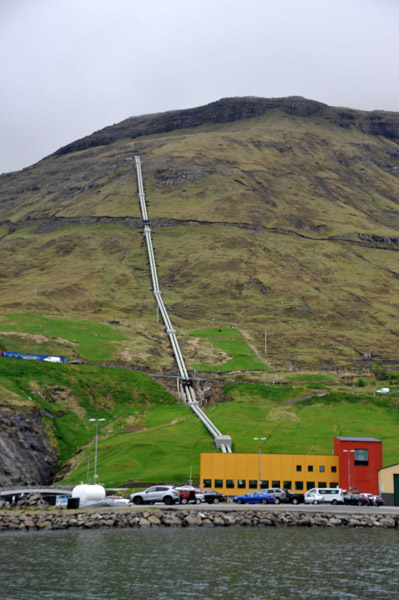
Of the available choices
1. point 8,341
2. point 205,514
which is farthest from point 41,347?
point 205,514

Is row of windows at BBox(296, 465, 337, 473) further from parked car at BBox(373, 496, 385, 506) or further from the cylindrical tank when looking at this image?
the cylindrical tank

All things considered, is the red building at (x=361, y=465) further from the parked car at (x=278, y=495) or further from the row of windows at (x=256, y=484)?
the parked car at (x=278, y=495)

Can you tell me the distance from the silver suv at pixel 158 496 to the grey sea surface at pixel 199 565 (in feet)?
41.1

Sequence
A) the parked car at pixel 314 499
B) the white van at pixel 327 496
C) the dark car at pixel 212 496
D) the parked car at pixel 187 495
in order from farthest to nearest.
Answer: the dark car at pixel 212 496 → the parked car at pixel 314 499 → the white van at pixel 327 496 → the parked car at pixel 187 495

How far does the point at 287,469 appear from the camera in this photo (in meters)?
86.6

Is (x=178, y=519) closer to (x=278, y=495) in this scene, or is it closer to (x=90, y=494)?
(x=90, y=494)

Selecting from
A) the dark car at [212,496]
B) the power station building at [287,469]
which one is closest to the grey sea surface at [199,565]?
the dark car at [212,496]

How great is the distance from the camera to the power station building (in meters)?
84.2

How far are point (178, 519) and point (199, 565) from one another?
661 inches

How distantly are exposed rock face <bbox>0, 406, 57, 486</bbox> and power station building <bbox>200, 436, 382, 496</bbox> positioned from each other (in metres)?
25.3

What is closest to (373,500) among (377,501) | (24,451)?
(377,501)

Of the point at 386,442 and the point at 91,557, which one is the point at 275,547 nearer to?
the point at 91,557

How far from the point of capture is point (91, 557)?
4662 cm

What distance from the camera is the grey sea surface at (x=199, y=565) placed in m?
38.3
